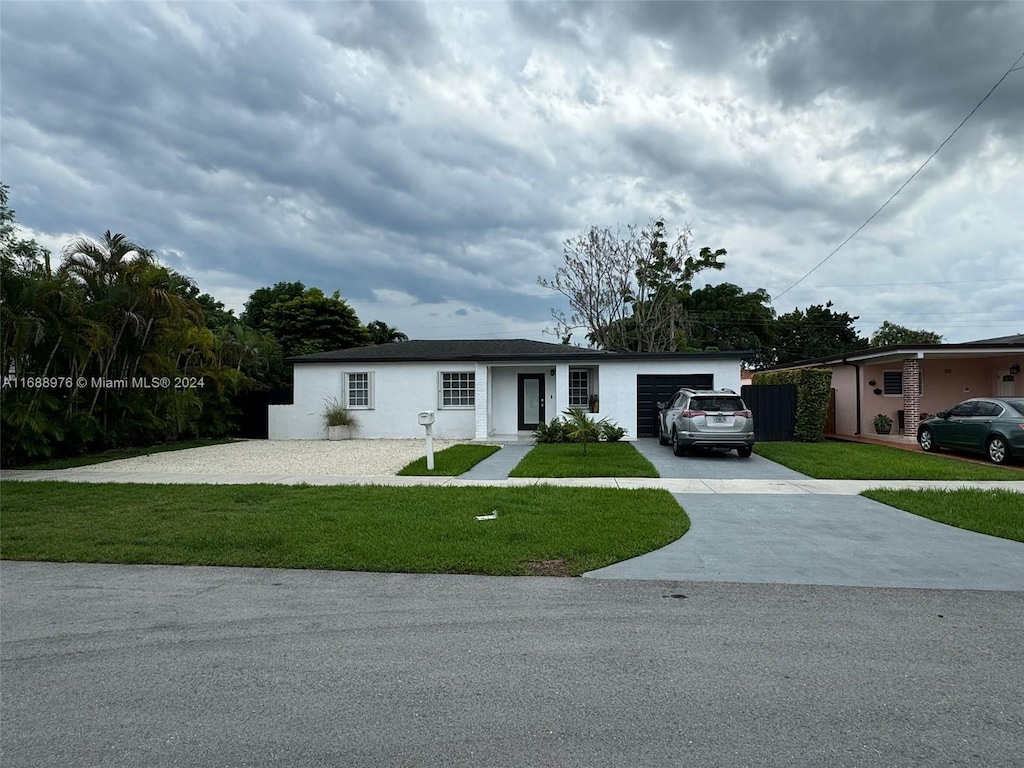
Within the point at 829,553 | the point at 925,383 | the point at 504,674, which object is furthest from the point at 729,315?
the point at 504,674

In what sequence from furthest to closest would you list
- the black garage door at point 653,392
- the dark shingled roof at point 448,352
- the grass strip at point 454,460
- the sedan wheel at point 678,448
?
the dark shingled roof at point 448,352 → the black garage door at point 653,392 → the sedan wheel at point 678,448 → the grass strip at point 454,460

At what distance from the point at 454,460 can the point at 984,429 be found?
11898 millimetres

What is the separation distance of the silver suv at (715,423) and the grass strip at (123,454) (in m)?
13.4

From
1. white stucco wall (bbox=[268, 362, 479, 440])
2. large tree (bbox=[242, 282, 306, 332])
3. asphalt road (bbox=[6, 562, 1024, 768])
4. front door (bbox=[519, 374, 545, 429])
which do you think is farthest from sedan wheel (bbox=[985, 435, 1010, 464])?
large tree (bbox=[242, 282, 306, 332])

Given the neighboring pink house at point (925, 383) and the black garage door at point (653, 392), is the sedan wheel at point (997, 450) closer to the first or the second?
the neighboring pink house at point (925, 383)

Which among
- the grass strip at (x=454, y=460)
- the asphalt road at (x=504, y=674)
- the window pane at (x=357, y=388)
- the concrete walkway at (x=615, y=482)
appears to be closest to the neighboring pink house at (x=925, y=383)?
the concrete walkway at (x=615, y=482)

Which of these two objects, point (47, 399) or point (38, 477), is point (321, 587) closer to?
point (38, 477)

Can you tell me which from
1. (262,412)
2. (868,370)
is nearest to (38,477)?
(262,412)

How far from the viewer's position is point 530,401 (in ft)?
68.4

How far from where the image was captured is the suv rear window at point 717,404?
1430 cm

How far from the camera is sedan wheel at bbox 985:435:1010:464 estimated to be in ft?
44.5

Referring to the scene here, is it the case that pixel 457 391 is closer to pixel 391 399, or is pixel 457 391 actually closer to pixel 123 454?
pixel 391 399

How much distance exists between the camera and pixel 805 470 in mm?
12281

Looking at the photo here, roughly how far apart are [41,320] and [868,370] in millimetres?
23654
